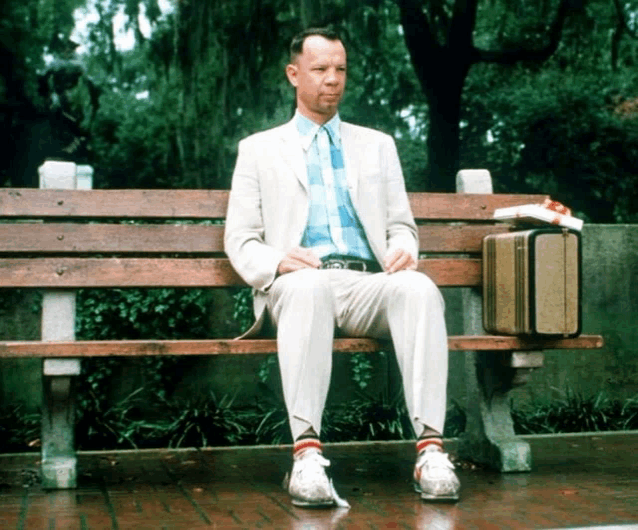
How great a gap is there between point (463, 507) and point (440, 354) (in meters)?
0.56

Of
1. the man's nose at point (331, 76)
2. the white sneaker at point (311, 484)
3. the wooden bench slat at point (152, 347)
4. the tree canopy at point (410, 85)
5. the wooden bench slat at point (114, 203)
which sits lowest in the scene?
the white sneaker at point (311, 484)

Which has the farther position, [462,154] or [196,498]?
[462,154]

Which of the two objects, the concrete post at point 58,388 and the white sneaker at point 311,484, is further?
the concrete post at point 58,388

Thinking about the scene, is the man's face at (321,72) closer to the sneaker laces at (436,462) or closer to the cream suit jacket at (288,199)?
the cream suit jacket at (288,199)

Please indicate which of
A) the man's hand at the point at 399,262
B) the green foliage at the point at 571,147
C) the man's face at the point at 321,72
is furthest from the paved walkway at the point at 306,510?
the green foliage at the point at 571,147

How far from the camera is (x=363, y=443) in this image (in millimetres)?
6621

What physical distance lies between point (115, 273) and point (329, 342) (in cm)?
113

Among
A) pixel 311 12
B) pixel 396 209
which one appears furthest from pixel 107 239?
pixel 311 12

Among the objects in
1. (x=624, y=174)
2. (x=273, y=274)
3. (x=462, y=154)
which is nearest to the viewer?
(x=273, y=274)

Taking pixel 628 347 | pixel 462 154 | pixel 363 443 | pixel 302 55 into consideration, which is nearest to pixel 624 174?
pixel 462 154

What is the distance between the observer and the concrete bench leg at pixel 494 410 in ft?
18.7

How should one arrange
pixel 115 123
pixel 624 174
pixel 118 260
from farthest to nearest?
1. pixel 115 123
2. pixel 624 174
3. pixel 118 260

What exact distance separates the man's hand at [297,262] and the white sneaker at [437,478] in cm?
85

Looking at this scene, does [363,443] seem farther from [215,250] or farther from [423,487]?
[423,487]
